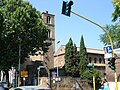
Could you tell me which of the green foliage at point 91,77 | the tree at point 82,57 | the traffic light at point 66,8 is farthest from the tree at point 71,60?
Result: the traffic light at point 66,8

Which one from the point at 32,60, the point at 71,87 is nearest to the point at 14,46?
the point at 71,87

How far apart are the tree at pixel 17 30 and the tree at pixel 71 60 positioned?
1822cm

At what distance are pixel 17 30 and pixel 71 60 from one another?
80.6 ft

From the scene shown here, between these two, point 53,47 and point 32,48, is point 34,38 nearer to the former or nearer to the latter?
point 32,48

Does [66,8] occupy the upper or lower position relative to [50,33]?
lower

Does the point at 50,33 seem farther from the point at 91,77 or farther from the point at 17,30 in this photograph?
the point at 17,30

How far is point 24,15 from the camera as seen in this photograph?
4681 cm

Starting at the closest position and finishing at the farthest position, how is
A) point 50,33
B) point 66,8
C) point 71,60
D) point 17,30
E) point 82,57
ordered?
point 66,8, point 17,30, point 82,57, point 71,60, point 50,33

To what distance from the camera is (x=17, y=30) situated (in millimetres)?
46000

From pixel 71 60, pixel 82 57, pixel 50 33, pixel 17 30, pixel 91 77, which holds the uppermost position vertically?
pixel 50 33

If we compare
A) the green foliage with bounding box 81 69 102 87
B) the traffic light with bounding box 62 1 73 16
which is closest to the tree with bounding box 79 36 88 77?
the green foliage with bounding box 81 69 102 87

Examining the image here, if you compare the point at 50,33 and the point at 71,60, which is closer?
the point at 71,60

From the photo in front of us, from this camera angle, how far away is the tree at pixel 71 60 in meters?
66.6

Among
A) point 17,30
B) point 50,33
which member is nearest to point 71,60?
point 50,33
